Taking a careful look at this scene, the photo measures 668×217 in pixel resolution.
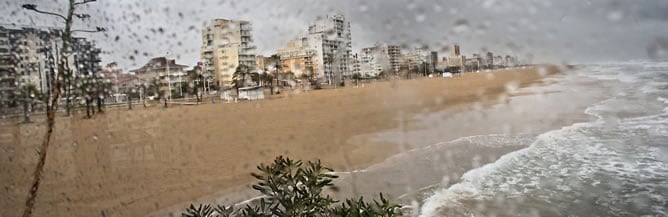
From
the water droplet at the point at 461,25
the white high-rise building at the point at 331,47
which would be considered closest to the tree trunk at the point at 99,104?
the white high-rise building at the point at 331,47

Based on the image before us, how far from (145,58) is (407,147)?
187 centimetres

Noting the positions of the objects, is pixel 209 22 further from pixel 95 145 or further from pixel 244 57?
pixel 95 145

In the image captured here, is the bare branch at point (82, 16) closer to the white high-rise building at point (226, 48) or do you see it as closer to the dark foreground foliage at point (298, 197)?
the white high-rise building at point (226, 48)

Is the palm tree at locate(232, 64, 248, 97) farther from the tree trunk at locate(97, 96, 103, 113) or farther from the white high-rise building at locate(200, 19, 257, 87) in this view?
the tree trunk at locate(97, 96, 103, 113)

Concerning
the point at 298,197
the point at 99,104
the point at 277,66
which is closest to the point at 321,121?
the point at 277,66

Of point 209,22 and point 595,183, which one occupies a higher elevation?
point 209,22

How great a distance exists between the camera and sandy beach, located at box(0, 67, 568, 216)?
6.25 ft

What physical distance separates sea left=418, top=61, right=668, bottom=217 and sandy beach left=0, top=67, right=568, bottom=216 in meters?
0.20

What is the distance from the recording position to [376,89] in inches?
139

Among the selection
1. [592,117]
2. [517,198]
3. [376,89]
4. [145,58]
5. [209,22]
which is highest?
[209,22]

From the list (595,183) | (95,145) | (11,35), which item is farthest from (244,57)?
(595,183)

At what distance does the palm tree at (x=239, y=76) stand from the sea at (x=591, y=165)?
5.49 feet

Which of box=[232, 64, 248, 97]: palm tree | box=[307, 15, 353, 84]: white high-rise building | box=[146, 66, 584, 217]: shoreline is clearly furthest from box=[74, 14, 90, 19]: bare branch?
box=[307, 15, 353, 84]: white high-rise building

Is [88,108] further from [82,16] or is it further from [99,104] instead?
[82,16]
